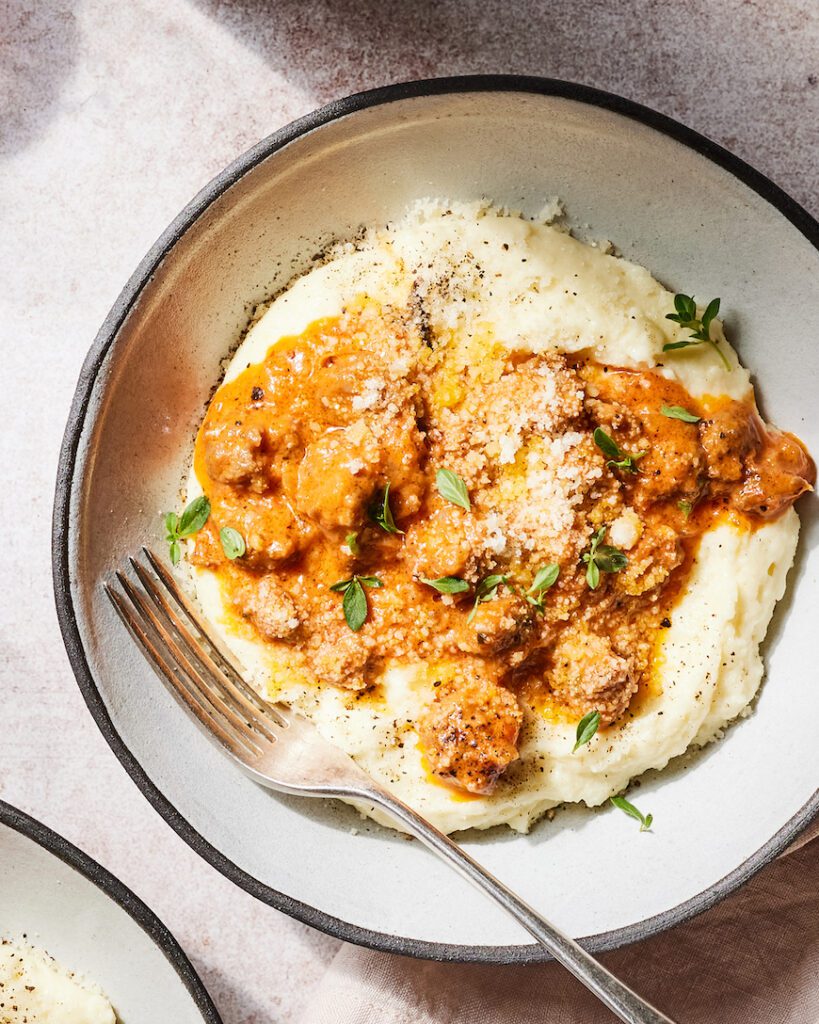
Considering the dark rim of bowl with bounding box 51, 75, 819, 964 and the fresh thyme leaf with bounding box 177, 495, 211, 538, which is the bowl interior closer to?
the dark rim of bowl with bounding box 51, 75, 819, 964

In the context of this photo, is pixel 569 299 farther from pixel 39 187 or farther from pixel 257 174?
pixel 39 187

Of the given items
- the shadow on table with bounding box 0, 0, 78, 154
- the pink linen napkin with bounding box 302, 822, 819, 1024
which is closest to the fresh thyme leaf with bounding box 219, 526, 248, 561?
the pink linen napkin with bounding box 302, 822, 819, 1024

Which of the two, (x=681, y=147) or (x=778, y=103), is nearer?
(x=681, y=147)

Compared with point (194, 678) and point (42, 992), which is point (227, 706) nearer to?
point (194, 678)

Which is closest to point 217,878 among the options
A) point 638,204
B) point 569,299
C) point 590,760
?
point 590,760

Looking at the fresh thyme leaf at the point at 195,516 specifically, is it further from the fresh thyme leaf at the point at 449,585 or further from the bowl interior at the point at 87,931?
the bowl interior at the point at 87,931

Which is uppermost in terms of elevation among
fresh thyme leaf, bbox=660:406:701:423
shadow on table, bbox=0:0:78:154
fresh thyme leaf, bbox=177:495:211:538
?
shadow on table, bbox=0:0:78:154

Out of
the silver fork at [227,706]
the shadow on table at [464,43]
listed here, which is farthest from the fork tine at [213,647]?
the shadow on table at [464,43]
